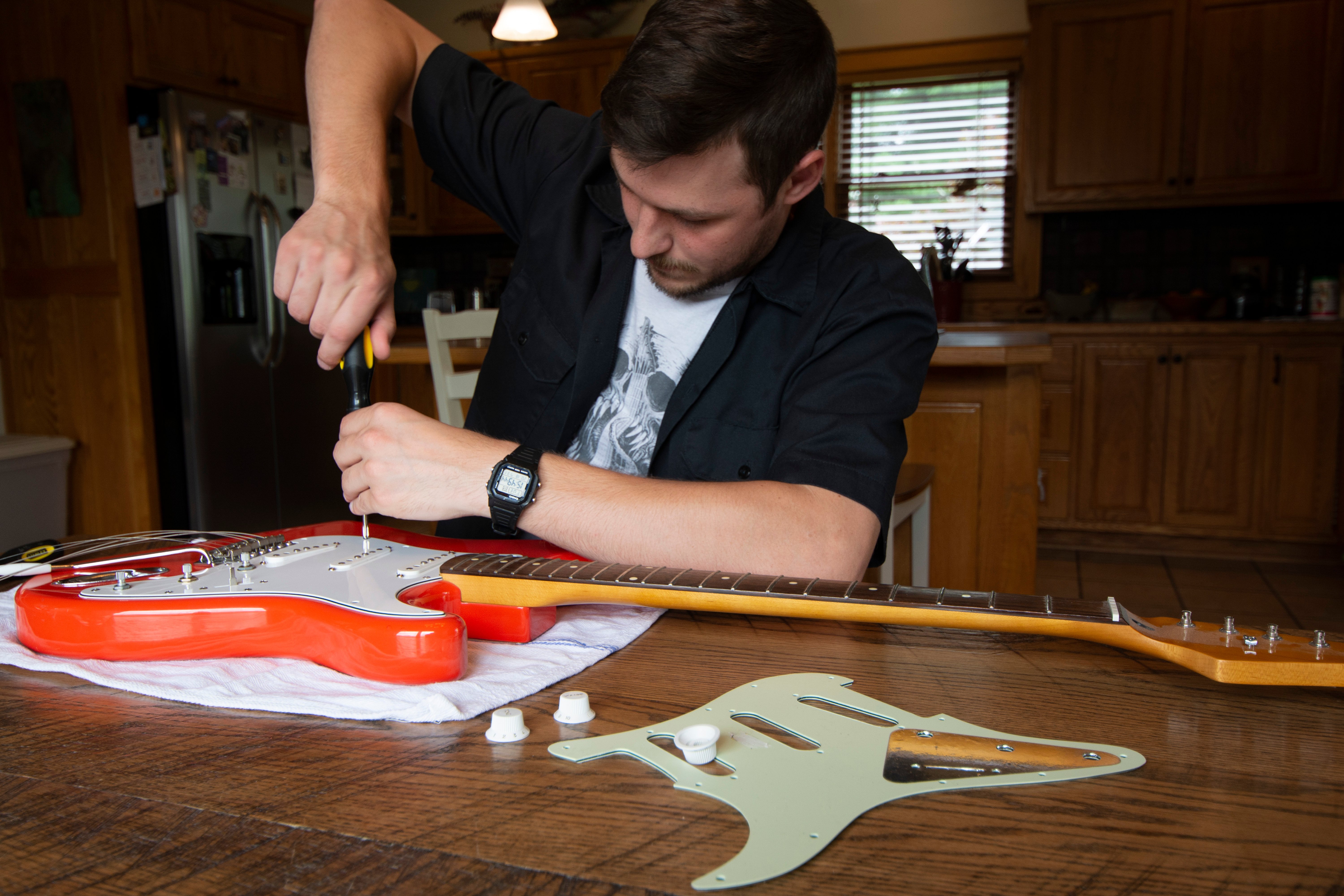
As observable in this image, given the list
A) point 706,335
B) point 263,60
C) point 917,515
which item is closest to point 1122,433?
point 917,515

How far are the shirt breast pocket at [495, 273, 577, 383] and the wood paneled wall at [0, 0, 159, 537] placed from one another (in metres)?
2.68

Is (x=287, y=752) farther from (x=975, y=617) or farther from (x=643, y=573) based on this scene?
(x=975, y=617)

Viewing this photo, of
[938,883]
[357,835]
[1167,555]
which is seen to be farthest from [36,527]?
[1167,555]

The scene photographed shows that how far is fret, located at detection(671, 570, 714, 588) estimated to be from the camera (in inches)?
28.4

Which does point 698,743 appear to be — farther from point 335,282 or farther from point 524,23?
point 524,23

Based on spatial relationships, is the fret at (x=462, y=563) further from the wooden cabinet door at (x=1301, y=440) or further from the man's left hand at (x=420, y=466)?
the wooden cabinet door at (x=1301, y=440)

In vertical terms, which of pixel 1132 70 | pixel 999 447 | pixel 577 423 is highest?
pixel 1132 70

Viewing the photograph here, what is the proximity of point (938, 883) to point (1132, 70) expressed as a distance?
436cm

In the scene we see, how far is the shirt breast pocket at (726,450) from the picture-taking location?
113 cm

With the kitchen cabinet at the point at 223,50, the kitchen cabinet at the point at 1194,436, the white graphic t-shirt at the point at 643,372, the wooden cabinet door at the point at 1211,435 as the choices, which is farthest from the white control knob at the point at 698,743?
the wooden cabinet door at the point at 1211,435

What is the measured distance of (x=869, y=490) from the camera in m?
0.92

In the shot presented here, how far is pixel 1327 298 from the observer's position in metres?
3.77

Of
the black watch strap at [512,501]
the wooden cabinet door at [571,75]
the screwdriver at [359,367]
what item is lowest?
the black watch strap at [512,501]

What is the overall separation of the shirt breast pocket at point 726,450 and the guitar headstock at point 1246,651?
1.74 feet
